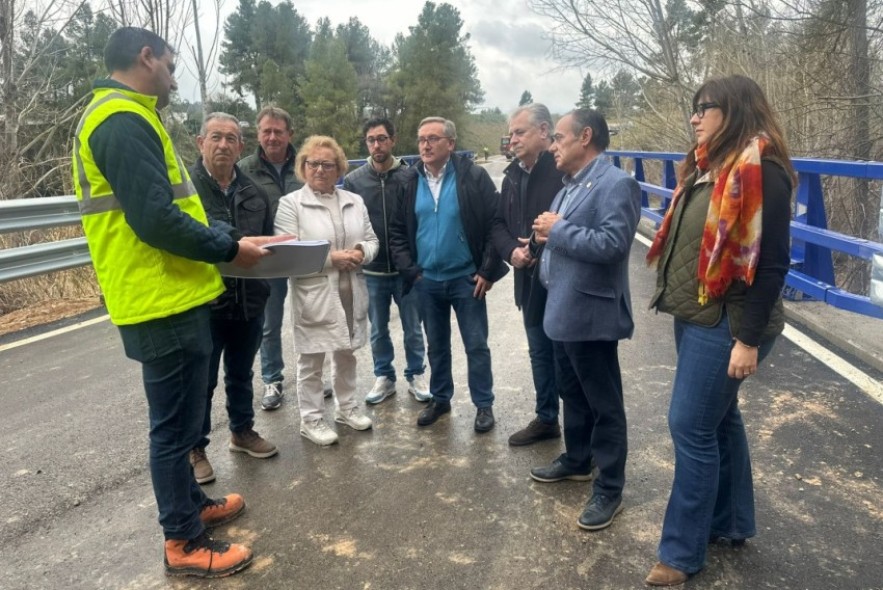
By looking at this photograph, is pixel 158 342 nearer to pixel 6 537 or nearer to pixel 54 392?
pixel 6 537

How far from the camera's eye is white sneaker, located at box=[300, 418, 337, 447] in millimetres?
3732

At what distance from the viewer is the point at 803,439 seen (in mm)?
3482

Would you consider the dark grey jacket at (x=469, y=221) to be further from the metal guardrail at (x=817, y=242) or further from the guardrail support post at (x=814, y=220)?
the guardrail support post at (x=814, y=220)

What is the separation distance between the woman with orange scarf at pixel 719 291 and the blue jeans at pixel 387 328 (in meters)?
2.21

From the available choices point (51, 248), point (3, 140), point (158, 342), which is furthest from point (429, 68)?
point (158, 342)

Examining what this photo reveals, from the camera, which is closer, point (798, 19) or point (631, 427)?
point (631, 427)

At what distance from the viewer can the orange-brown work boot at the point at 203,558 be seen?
258 cm

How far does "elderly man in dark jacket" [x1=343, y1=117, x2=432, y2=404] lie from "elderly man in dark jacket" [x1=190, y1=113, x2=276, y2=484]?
2.74 feet

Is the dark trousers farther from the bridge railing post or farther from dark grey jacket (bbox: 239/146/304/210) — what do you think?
the bridge railing post

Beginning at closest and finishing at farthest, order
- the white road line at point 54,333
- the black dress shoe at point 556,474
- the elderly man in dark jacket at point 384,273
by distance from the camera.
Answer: the black dress shoe at point 556,474 < the elderly man in dark jacket at point 384,273 < the white road line at point 54,333

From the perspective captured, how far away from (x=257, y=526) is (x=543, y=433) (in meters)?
1.65

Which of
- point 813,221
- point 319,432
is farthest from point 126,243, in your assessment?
point 813,221

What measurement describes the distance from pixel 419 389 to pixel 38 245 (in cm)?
404

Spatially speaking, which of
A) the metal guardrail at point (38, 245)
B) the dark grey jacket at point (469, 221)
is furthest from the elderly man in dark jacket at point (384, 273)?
the metal guardrail at point (38, 245)
